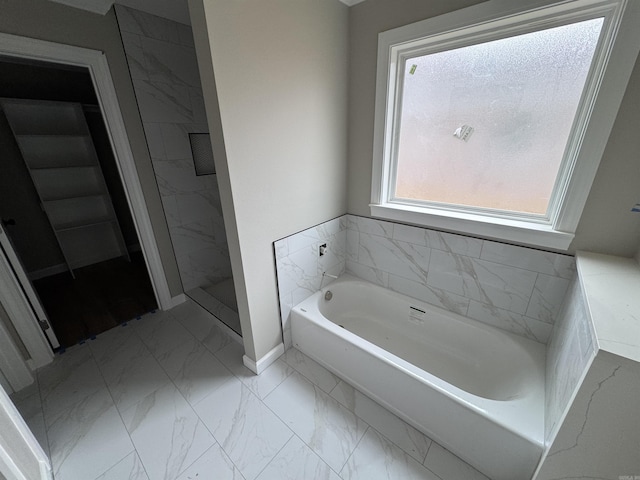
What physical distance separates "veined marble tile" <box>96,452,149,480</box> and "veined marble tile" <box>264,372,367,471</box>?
63 centimetres

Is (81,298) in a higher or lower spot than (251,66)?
lower

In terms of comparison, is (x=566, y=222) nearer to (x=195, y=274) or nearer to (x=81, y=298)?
(x=195, y=274)

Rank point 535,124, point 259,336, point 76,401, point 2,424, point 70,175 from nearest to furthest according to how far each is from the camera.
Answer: point 2,424, point 535,124, point 76,401, point 259,336, point 70,175

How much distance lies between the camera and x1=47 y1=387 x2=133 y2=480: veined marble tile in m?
1.21

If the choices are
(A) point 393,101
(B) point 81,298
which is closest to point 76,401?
(B) point 81,298

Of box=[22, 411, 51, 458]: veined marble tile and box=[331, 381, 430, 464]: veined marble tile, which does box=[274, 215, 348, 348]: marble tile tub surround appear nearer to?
box=[331, 381, 430, 464]: veined marble tile

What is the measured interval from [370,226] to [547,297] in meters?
1.15

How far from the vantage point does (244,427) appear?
4.50 feet

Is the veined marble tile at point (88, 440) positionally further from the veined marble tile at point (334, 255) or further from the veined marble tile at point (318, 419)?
the veined marble tile at point (334, 255)

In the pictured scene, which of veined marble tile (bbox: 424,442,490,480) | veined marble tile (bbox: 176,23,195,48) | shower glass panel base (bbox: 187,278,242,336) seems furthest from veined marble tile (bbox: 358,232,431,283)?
veined marble tile (bbox: 176,23,195,48)

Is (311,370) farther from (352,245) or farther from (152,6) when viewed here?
(152,6)

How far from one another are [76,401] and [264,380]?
1.12m

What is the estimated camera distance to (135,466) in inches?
47.6

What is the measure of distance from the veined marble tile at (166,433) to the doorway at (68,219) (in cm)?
104
